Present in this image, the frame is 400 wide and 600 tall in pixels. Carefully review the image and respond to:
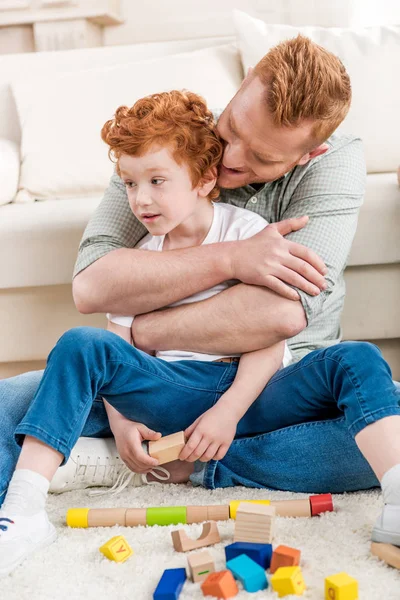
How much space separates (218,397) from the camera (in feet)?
4.03

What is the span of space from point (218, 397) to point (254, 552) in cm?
35

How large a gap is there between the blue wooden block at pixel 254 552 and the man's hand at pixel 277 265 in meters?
0.42

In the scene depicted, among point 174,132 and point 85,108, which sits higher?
point 174,132

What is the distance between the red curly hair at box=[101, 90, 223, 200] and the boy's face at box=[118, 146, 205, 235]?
0.5 inches

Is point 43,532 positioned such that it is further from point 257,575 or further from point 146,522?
point 257,575

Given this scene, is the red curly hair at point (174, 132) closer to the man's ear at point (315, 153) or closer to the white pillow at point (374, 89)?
the man's ear at point (315, 153)

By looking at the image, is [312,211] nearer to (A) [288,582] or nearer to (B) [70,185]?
(A) [288,582]

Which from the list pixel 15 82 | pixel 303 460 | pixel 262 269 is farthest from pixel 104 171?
pixel 303 460

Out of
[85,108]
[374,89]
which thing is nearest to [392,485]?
[374,89]

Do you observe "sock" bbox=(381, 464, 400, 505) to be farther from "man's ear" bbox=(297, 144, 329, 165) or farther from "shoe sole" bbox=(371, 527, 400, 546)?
"man's ear" bbox=(297, 144, 329, 165)

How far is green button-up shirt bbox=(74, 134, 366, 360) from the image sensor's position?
4.29 ft

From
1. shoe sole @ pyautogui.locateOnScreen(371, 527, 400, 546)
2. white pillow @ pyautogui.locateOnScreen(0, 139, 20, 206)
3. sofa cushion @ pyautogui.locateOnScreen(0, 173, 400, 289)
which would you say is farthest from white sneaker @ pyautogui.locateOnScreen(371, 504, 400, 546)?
white pillow @ pyautogui.locateOnScreen(0, 139, 20, 206)

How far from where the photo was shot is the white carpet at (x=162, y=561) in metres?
0.88

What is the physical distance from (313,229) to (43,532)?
0.67 meters
